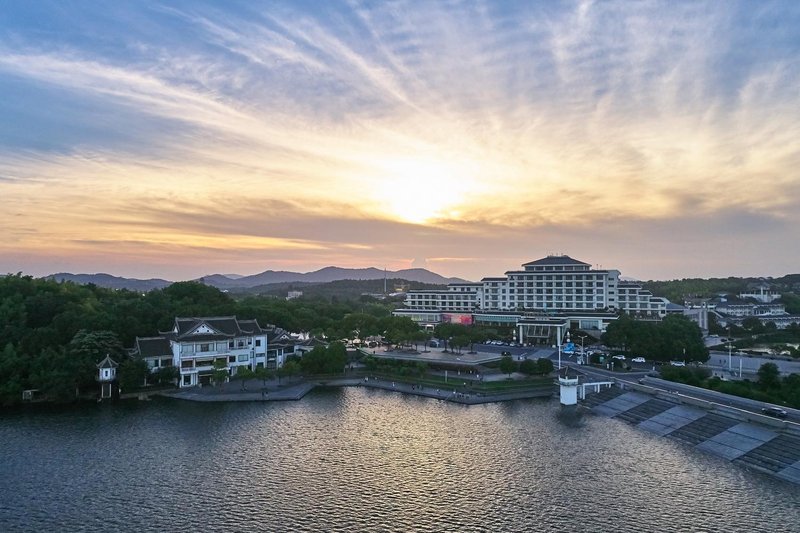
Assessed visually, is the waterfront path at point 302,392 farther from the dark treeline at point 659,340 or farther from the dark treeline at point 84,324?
the dark treeline at point 659,340

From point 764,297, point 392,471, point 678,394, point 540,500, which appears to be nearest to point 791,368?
point 678,394

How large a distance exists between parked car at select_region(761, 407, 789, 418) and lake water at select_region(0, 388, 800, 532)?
445 cm

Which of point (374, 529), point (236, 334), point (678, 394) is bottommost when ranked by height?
point (374, 529)

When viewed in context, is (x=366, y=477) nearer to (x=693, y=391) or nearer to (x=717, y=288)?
(x=693, y=391)

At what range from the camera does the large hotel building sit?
5903cm

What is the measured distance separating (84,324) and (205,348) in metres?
8.47

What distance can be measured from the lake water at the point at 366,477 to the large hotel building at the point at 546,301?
106 ft

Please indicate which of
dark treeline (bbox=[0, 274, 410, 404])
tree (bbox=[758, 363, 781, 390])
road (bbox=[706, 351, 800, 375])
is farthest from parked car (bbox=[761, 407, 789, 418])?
dark treeline (bbox=[0, 274, 410, 404])

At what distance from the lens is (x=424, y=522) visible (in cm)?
1631

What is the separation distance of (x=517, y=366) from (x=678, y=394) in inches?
469

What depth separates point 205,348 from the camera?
37531 millimetres

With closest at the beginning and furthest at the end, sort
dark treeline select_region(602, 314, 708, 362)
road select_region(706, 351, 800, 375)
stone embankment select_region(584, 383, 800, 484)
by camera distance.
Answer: stone embankment select_region(584, 383, 800, 484)
road select_region(706, 351, 800, 375)
dark treeline select_region(602, 314, 708, 362)

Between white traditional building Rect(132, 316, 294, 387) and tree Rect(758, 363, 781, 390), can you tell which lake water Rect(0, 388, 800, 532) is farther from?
tree Rect(758, 363, 781, 390)

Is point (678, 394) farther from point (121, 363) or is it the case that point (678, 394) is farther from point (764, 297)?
point (764, 297)
